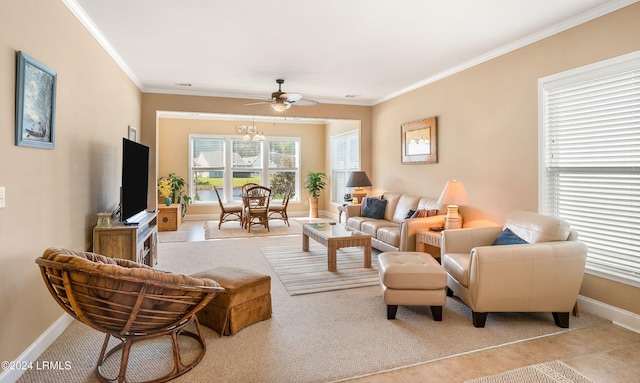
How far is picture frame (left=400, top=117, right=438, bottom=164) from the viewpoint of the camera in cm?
543

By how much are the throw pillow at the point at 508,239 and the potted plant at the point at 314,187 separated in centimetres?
620

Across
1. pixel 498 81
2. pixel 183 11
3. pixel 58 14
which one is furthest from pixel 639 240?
pixel 58 14

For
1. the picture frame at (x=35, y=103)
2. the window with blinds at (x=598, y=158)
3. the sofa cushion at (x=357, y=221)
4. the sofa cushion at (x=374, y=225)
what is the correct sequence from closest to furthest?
the picture frame at (x=35, y=103) → the window with blinds at (x=598, y=158) → the sofa cushion at (x=374, y=225) → the sofa cushion at (x=357, y=221)

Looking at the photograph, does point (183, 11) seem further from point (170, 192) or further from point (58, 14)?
point (170, 192)

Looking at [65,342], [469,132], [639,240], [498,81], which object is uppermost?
[498,81]

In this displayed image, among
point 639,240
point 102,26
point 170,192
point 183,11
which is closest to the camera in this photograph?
point 639,240

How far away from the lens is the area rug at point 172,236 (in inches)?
257

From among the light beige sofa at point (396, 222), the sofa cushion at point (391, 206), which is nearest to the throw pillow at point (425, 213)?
the light beige sofa at point (396, 222)

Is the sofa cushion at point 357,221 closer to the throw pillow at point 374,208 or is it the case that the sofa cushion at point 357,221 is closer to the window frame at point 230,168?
the throw pillow at point 374,208

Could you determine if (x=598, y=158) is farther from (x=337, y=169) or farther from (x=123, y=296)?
(x=337, y=169)

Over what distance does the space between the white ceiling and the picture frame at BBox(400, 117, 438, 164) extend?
2.40 ft

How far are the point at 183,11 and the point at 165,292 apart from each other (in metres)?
2.54

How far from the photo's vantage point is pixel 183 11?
10.5 feet

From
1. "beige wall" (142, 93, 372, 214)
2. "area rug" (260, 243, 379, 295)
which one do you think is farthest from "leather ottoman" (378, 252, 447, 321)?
"beige wall" (142, 93, 372, 214)
